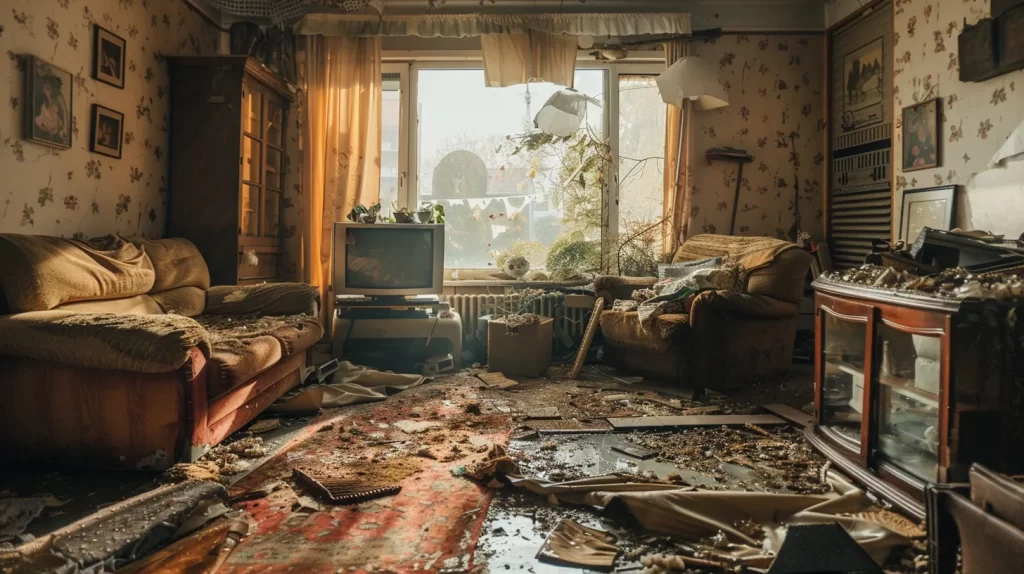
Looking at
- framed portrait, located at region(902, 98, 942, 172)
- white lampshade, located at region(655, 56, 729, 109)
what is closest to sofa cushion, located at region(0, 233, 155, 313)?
white lampshade, located at region(655, 56, 729, 109)

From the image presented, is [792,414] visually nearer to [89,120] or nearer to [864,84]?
[864,84]

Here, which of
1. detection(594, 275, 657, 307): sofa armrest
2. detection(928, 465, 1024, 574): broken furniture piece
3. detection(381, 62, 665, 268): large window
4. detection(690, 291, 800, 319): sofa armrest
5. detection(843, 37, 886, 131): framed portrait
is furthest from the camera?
detection(381, 62, 665, 268): large window

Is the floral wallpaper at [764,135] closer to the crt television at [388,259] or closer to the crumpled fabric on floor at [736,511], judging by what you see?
the crt television at [388,259]

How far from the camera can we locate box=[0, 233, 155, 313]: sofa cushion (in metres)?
2.57

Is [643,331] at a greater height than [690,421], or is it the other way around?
[643,331]

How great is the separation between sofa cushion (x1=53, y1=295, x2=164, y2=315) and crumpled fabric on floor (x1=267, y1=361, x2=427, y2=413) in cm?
83

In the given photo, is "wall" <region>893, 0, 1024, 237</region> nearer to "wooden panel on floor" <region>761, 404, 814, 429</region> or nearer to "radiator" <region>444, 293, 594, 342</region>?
"wooden panel on floor" <region>761, 404, 814, 429</region>

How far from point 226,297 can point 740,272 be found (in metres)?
3.17

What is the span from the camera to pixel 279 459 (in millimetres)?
2598

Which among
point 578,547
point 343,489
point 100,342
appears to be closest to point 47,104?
point 100,342

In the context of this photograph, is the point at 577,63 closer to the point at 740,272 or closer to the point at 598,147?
the point at 598,147

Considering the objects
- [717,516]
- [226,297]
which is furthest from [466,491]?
[226,297]

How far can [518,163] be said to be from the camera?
17.8 ft

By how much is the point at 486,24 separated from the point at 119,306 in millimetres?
3381
